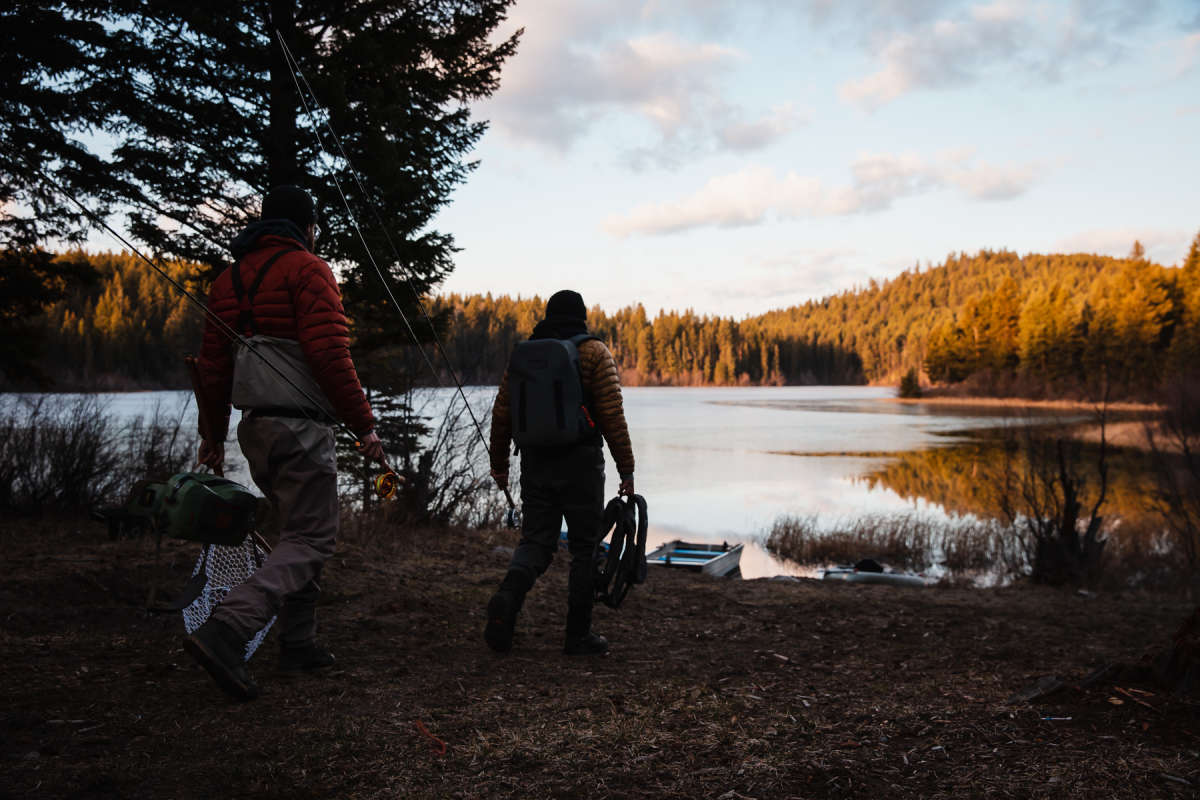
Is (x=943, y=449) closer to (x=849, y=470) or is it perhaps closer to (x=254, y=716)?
(x=849, y=470)

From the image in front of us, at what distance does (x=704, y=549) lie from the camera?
13281 millimetres

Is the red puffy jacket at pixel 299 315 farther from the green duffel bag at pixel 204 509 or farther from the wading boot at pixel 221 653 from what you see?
the wading boot at pixel 221 653

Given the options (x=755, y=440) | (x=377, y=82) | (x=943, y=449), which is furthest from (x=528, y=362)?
(x=755, y=440)

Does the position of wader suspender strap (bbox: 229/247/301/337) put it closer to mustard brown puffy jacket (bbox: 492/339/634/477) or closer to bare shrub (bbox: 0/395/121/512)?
mustard brown puffy jacket (bbox: 492/339/634/477)

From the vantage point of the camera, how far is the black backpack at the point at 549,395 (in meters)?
4.20

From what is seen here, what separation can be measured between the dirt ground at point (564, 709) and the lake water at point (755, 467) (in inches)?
300

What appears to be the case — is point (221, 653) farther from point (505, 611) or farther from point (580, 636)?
point (580, 636)

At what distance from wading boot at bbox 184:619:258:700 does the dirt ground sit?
0.12 m

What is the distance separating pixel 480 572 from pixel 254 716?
12.9 feet

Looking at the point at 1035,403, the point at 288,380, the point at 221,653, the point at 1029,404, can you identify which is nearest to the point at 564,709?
the point at 221,653

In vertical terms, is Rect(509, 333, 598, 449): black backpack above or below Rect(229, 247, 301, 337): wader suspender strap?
below

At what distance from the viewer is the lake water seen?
17.4m

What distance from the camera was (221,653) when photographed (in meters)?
3.08

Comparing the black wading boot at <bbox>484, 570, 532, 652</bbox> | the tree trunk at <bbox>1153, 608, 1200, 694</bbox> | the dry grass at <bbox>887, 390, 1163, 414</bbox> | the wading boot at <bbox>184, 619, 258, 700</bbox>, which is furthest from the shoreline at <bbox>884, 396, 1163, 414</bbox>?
the wading boot at <bbox>184, 619, 258, 700</bbox>
